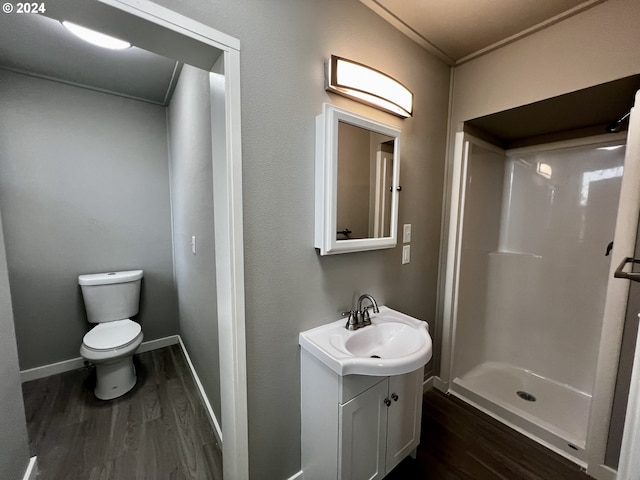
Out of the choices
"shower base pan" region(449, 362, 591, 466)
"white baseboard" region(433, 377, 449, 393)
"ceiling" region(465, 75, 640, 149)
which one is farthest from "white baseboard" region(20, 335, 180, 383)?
"ceiling" region(465, 75, 640, 149)

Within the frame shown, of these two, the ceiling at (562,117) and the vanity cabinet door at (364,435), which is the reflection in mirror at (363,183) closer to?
the vanity cabinet door at (364,435)

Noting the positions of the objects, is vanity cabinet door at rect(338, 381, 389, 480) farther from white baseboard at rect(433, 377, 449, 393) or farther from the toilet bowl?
the toilet bowl

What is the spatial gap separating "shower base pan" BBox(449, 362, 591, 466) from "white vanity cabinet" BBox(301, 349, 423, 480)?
88 centimetres

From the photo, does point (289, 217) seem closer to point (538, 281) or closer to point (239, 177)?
point (239, 177)

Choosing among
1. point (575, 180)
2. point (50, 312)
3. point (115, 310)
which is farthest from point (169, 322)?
point (575, 180)

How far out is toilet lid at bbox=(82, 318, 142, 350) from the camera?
1.80m

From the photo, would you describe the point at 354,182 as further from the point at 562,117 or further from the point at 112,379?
the point at 112,379

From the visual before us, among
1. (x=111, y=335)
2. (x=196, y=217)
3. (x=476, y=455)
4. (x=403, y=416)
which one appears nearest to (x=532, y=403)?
(x=476, y=455)

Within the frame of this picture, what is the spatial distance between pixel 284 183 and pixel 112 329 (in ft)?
6.63

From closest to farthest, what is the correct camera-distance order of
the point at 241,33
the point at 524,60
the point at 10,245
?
the point at 241,33 < the point at 524,60 < the point at 10,245

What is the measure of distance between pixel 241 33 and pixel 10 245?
7.87 ft

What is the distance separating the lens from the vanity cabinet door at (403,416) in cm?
122

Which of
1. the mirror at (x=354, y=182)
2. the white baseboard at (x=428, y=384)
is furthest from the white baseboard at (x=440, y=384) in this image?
the mirror at (x=354, y=182)

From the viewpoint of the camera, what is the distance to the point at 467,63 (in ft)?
5.65
